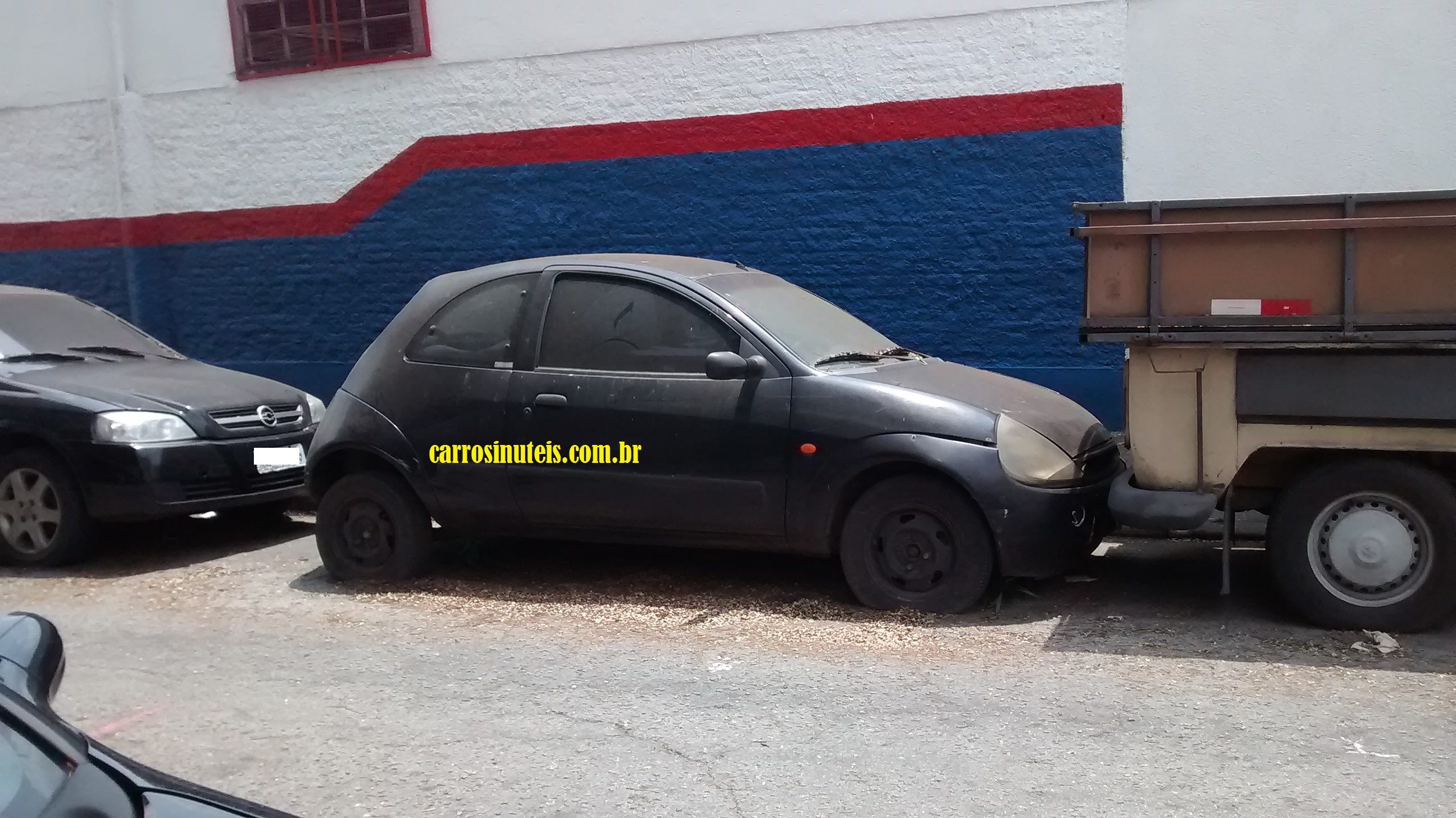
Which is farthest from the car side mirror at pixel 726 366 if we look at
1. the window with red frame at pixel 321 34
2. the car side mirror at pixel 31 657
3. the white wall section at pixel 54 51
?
the white wall section at pixel 54 51

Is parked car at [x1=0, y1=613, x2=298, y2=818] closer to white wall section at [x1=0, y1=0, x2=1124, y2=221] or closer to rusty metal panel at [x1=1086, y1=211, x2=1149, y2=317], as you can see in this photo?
rusty metal panel at [x1=1086, y1=211, x2=1149, y2=317]

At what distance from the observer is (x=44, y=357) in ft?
26.7

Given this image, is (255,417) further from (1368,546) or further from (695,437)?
(1368,546)

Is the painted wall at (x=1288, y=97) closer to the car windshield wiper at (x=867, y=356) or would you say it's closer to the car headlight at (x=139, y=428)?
the car windshield wiper at (x=867, y=356)

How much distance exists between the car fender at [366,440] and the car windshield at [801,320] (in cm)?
184

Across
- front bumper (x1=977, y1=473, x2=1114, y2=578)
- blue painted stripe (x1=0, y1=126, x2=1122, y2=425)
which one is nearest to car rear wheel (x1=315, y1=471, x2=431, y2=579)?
front bumper (x1=977, y1=473, x2=1114, y2=578)

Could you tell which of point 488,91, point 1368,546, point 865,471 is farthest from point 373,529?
point 488,91

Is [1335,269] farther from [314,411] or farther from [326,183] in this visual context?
[326,183]

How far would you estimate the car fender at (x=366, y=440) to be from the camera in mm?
6820

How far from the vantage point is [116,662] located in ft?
19.1

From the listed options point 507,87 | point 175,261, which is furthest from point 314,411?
point 175,261

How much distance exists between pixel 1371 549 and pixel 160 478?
6.25 m

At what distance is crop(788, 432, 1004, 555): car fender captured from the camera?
5.84 m

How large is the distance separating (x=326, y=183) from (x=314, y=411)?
4.27m
